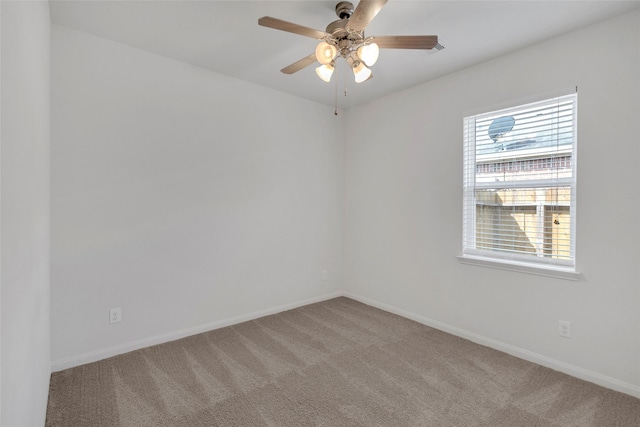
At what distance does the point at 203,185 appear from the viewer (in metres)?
3.11

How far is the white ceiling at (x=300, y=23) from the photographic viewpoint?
2098mm

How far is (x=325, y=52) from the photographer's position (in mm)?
1895

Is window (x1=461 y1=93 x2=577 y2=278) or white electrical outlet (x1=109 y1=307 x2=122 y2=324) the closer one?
window (x1=461 y1=93 x2=577 y2=278)

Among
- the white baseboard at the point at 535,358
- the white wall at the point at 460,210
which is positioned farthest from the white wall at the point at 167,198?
the white baseboard at the point at 535,358

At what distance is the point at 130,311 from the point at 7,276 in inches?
80.4

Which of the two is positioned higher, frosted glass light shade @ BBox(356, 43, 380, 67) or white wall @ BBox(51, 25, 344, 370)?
frosted glass light shade @ BBox(356, 43, 380, 67)

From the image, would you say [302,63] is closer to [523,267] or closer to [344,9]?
[344,9]

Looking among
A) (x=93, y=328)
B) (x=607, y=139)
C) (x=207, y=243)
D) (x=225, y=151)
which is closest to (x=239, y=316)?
(x=207, y=243)

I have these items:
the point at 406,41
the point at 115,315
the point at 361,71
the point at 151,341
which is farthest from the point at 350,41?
the point at 151,341

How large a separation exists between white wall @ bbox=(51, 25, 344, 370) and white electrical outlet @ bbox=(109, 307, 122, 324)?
34 mm

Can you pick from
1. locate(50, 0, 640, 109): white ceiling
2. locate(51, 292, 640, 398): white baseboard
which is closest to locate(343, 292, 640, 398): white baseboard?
locate(51, 292, 640, 398): white baseboard

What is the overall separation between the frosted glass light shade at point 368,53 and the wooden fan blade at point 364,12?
4.6 inches

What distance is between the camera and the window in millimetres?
2477

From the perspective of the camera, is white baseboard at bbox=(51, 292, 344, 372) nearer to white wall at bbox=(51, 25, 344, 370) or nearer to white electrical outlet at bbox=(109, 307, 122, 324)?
white wall at bbox=(51, 25, 344, 370)
